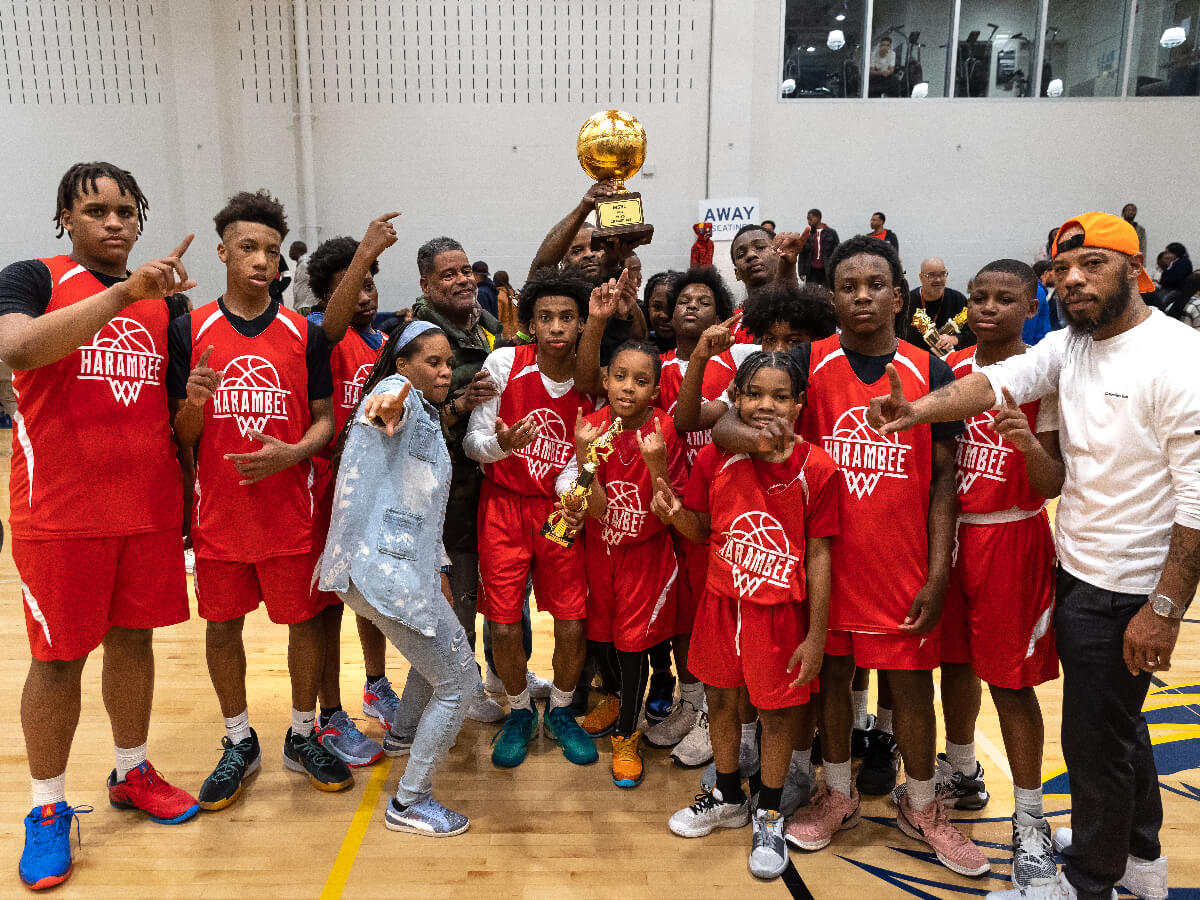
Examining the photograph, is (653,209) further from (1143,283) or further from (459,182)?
(1143,283)

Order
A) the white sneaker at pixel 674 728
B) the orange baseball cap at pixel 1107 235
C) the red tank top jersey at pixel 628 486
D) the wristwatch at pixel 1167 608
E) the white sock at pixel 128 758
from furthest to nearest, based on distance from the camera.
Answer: the white sneaker at pixel 674 728, the red tank top jersey at pixel 628 486, the white sock at pixel 128 758, the orange baseball cap at pixel 1107 235, the wristwatch at pixel 1167 608

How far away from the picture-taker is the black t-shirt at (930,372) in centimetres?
262

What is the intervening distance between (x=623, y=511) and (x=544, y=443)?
0.42 meters

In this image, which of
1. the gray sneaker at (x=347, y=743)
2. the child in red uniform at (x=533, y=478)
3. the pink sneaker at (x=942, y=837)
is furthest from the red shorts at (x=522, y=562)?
the pink sneaker at (x=942, y=837)

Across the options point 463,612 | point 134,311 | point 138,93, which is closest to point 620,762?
point 463,612

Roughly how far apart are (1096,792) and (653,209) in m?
10.3

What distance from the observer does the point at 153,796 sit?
2.97 metres

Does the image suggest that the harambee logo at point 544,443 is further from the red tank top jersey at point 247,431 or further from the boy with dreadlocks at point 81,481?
the boy with dreadlocks at point 81,481

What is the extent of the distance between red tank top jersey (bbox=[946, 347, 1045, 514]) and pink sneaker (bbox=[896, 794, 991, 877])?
3.54 feet

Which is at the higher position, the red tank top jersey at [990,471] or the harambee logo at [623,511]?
the red tank top jersey at [990,471]

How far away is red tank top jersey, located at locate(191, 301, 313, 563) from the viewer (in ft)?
9.46

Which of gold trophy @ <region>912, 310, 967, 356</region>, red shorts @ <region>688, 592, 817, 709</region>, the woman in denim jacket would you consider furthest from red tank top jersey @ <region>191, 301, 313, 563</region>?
gold trophy @ <region>912, 310, 967, 356</region>

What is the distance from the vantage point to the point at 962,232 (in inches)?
462

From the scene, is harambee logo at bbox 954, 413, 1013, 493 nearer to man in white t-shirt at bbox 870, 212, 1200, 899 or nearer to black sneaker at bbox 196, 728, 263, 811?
man in white t-shirt at bbox 870, 212, 1200, 899
